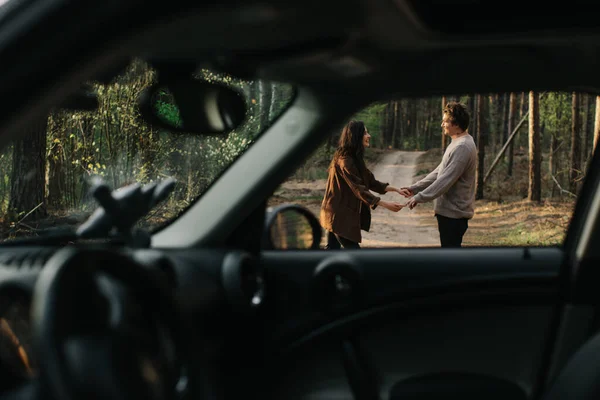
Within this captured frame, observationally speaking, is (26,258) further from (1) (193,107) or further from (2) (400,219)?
(2) (400,219)

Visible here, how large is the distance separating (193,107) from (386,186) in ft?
8.78

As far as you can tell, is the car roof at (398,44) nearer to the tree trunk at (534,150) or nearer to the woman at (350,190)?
the woman at (350,190)

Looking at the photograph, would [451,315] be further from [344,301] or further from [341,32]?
[341,32]

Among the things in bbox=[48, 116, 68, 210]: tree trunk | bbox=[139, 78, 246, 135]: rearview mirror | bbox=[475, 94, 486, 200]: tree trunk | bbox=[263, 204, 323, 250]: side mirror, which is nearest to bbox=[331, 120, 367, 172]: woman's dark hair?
bbox=[263, 204, 323, 250]: side mirror

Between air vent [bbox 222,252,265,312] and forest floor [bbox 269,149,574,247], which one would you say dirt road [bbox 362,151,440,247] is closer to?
forest floor [bbox 269,149,574,247]

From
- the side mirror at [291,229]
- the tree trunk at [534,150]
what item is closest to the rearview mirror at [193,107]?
the side mirror at [291,229]

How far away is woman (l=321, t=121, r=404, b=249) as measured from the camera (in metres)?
4.76

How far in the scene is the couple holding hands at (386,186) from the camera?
15.2ft

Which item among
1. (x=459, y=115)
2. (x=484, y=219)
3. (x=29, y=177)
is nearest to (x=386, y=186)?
(x=459, y=115)

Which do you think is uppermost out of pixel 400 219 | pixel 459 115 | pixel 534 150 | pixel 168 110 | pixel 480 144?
pixel 168 110

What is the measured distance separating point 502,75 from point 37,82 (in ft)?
6.22

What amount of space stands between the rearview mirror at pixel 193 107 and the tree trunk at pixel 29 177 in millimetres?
7029

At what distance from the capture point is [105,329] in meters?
1.12

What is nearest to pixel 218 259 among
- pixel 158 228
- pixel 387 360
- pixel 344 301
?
pixel 158 228
